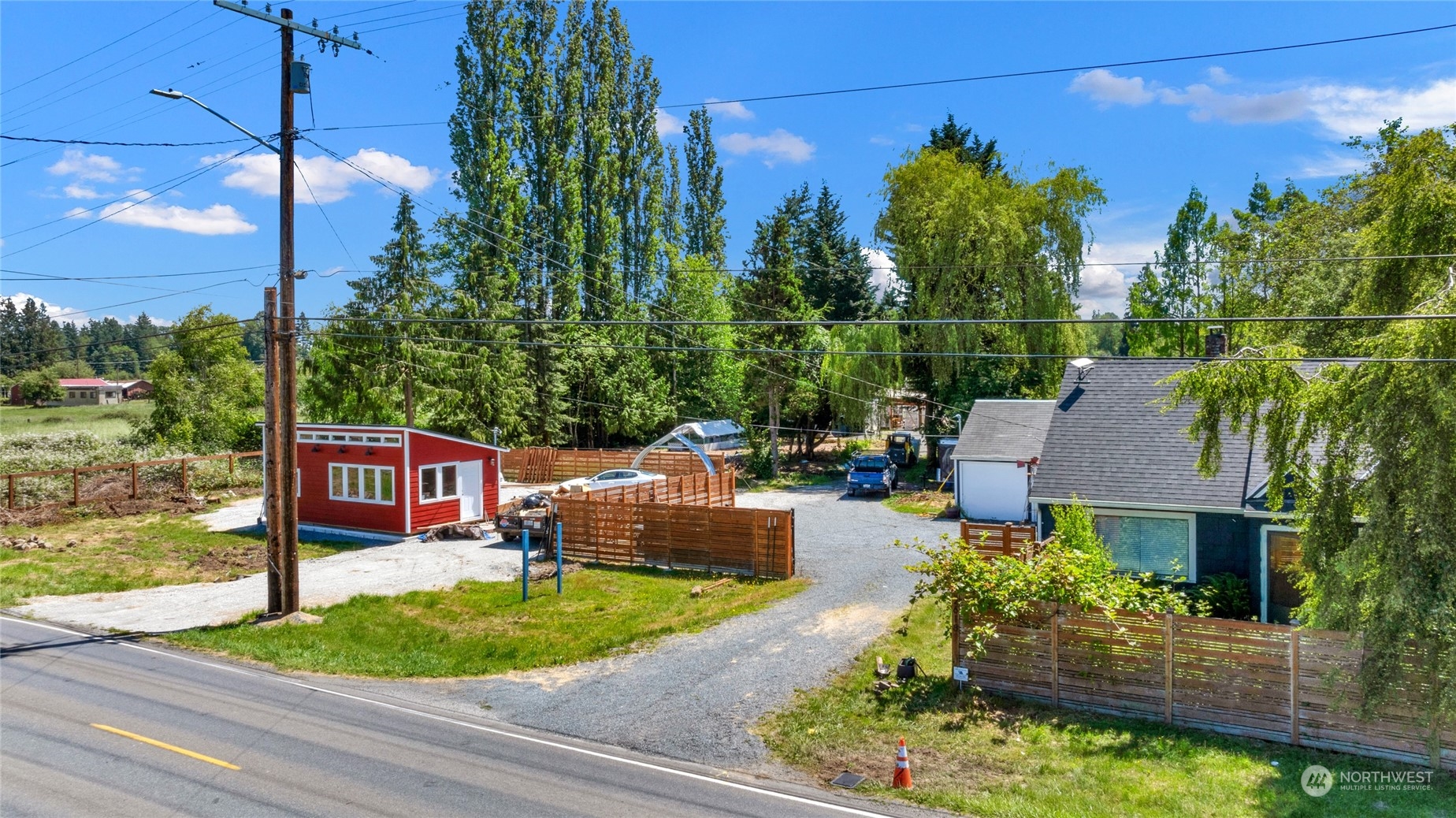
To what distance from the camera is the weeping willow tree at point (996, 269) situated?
42.2 m

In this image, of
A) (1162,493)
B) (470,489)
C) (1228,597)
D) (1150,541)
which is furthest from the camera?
(470,489)

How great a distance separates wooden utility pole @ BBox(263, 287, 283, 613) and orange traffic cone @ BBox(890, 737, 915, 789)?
14.7m

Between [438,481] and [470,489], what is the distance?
5.71 feet

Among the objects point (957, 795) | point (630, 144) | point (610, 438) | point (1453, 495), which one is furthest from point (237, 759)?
point (630, 144)

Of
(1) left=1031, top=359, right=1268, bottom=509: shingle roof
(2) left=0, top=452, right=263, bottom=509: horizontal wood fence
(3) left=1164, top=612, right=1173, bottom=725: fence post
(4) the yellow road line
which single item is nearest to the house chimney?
(1) left=1031, top=359, right=1268, bottom=509: shingle roof

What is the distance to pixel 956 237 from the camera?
42.8 m

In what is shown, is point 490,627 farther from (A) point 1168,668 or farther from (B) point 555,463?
(B) point 555,463

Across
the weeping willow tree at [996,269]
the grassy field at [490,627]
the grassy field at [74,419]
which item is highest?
the weeping willow tree at [996,269]

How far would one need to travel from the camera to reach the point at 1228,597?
17.1 meters

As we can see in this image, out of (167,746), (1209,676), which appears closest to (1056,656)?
(1209,676)

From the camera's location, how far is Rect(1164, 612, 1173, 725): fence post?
12.5 metres

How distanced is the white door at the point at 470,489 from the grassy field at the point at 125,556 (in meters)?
4.36

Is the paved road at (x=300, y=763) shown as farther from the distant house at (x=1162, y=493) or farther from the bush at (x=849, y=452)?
the bush at (x=849, y=452)

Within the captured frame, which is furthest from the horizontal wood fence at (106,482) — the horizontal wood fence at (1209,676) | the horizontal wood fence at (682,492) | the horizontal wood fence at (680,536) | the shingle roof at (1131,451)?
the horizontal wood fence at (1209,676)
